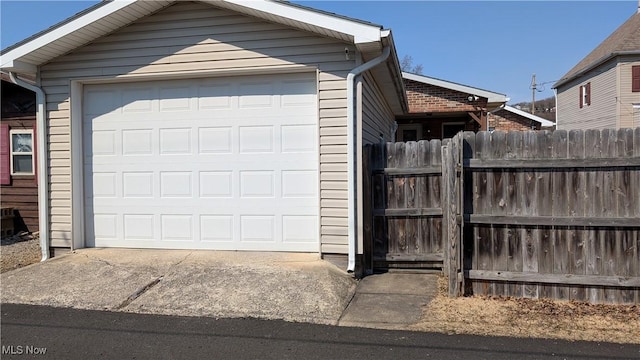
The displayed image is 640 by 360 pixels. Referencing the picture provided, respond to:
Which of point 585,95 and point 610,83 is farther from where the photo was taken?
point 585,95

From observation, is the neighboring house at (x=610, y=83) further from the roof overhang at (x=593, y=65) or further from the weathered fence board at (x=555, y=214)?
the weathered fence board at (x=555, y=214)

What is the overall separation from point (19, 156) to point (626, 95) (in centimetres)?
2422

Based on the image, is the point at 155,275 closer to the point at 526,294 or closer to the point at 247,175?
the point at 247,175

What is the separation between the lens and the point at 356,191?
6254 millimetres

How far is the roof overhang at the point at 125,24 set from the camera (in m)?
5.88

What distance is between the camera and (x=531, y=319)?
468 centimetres

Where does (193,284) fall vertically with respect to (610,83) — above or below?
below

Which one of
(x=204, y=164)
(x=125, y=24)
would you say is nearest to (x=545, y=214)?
(x=204, y=164)

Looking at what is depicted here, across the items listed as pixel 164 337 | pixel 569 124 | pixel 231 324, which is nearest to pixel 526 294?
pixel 231 324

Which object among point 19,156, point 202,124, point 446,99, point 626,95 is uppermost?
point 626,95

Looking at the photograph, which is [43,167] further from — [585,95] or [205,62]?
[585,95]

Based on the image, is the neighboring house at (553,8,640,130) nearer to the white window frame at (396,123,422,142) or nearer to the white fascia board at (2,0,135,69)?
the white window frame at (396,123,422,142)

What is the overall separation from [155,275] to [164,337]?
5.79 feet

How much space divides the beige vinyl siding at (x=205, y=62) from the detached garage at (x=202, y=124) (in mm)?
18
